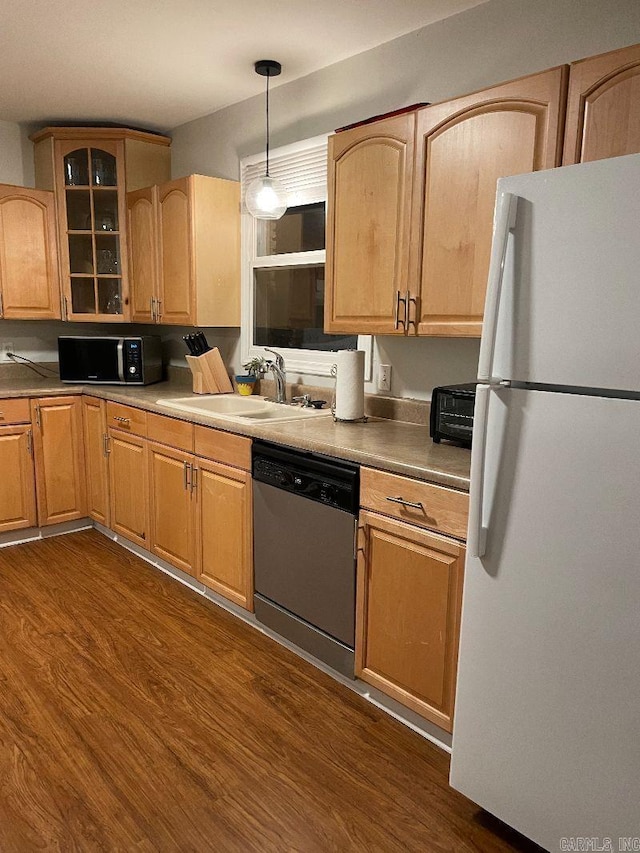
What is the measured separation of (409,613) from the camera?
2062 millimetres

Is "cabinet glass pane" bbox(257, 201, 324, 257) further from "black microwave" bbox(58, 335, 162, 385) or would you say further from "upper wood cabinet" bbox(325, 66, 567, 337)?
"black microwave" bbox(58, 335, 162, 385)

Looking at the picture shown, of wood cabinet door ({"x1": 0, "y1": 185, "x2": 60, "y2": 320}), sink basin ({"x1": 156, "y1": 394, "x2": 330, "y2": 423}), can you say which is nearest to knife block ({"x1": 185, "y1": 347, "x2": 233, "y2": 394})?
sink basin ({"x1": 156, "y1": 394, "x2": 330, "y2": 423})

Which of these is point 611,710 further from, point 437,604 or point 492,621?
point 437,604

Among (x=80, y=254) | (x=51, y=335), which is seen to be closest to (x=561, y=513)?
(x=80, y=254)

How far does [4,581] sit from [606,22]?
358 centimetres

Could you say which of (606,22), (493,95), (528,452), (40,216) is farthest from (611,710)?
(40,216)

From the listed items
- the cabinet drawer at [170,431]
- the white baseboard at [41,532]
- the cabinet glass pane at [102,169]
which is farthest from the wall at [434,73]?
the white baseboard at [41,532]

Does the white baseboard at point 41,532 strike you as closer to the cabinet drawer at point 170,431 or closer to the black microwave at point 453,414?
the cabinet drawer at point 170,431

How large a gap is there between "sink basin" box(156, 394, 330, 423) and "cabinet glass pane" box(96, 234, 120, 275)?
120cm

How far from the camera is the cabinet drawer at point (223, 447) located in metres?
2.69

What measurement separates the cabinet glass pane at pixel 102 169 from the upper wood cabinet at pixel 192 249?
24cm

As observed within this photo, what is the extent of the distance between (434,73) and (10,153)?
117 inches

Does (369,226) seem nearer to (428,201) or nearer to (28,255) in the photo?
(428,201)

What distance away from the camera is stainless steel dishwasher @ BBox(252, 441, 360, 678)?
2.27 meters
